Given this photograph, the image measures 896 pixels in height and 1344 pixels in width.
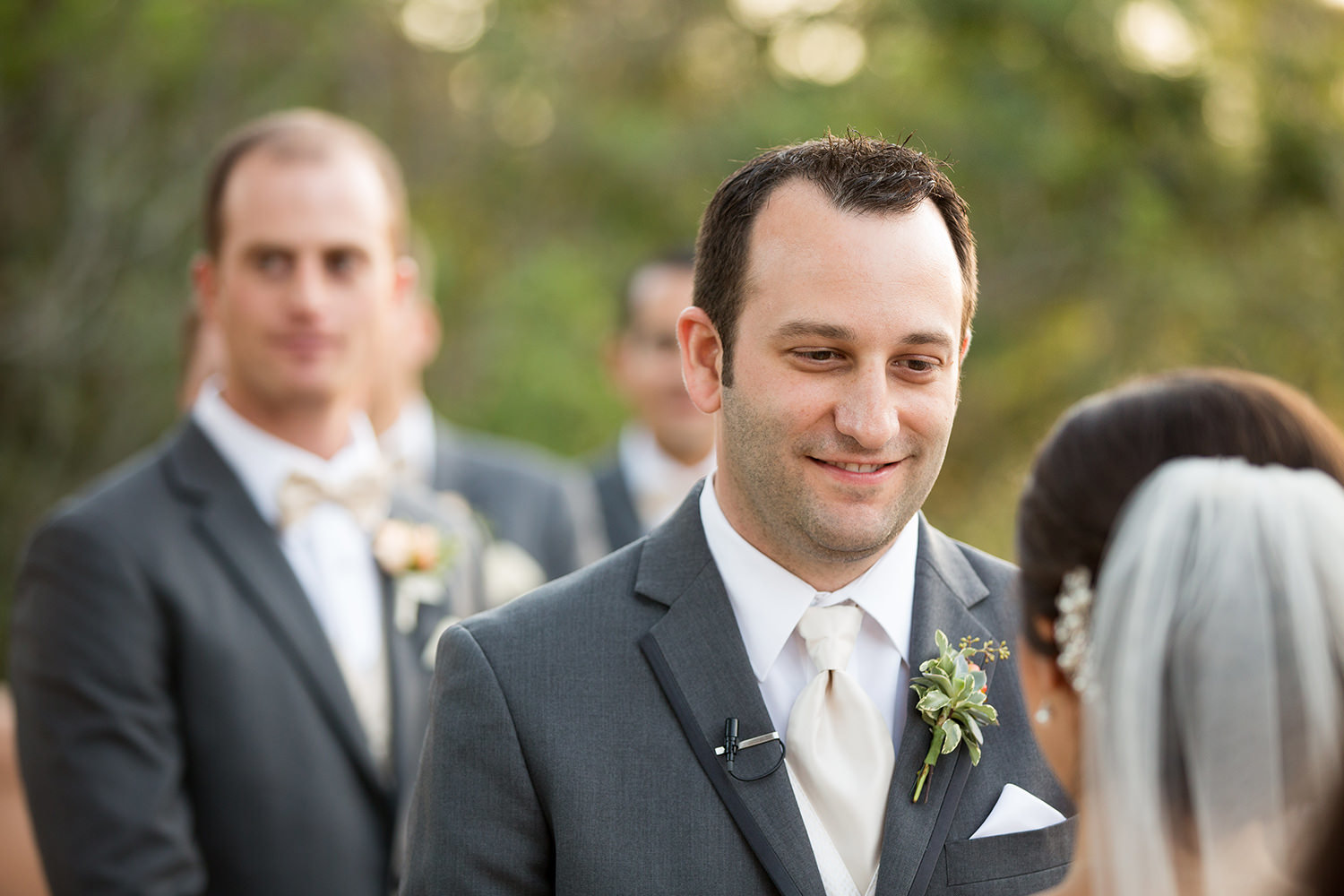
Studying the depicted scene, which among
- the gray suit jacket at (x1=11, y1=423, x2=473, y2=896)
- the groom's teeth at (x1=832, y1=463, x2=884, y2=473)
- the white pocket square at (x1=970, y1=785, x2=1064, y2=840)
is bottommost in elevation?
the gray suit jacket at (x1=11, y1=423, x2=473, y2=896)

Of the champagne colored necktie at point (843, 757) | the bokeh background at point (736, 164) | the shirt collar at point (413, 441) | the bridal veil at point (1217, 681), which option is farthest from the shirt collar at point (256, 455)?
the bokeh background at point (736, 164)

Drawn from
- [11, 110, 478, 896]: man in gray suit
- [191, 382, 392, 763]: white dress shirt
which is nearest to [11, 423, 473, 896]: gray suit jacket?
[11, 110, 478, 896]: man in gray suit

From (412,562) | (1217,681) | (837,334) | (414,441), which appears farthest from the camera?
(414,441)

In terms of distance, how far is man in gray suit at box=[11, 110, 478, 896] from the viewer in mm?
3586

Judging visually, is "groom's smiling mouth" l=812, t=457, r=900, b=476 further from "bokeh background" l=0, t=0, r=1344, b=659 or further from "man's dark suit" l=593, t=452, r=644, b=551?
"bokeh background" l=0, t=0, r=1344, b=659

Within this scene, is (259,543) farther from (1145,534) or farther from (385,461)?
(1145,534)

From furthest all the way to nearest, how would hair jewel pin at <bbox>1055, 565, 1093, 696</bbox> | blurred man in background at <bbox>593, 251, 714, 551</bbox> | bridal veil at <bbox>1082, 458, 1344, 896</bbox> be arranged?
1. blurred man in background at <bbox>593, 251, 714, 551</bbox>
2. hair jewel pin at <bbox>1055, 565, 1093, 696</bbox>
3. bridal veil at <bbox>1082, 458, 1344, 896</bbox>

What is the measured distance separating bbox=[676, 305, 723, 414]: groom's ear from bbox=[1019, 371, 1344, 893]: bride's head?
0.80 metres

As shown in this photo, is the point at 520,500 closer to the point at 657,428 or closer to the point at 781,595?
the point at 657,428

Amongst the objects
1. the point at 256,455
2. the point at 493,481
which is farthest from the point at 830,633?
the point at 493,481

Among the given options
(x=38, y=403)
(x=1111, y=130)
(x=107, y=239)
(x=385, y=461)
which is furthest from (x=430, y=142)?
(x=385, y=461)

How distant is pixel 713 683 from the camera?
2561mm

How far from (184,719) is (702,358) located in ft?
6.29

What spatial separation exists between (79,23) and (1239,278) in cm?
794
